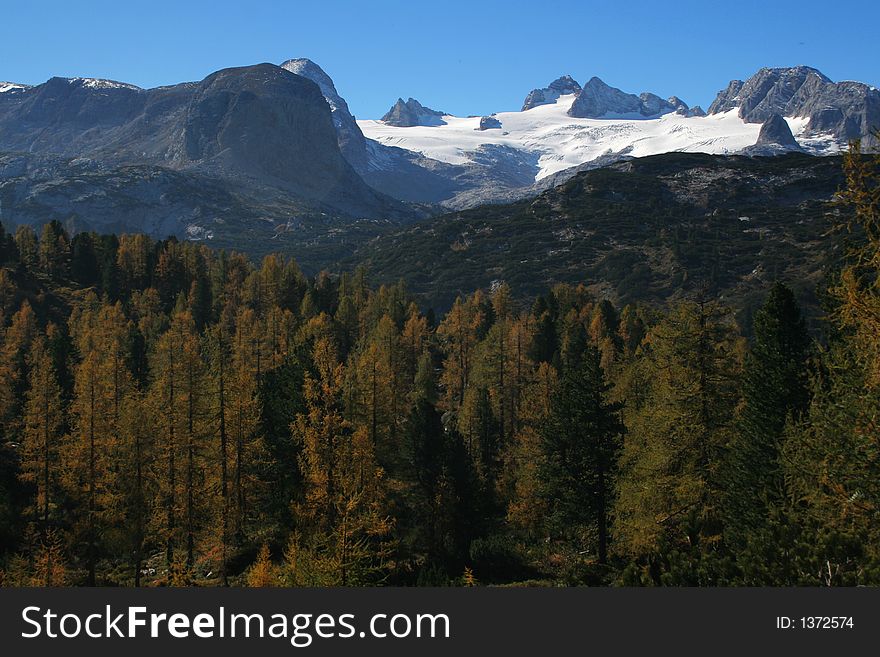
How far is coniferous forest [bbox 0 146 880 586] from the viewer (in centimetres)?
1878

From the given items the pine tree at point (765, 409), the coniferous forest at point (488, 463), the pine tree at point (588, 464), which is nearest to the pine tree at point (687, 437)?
the coniferous forest at point (488, 463)

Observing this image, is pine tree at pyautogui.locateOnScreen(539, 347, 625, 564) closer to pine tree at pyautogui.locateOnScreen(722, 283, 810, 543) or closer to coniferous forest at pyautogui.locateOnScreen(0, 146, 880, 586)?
coniferous forest at pyautogui.locateOnScreen(0, 146, 880, 586)

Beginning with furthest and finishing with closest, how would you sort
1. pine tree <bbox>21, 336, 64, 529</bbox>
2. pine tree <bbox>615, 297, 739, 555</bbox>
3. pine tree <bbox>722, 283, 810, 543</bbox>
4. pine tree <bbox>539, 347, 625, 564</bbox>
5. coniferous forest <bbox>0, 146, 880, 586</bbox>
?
1. pine tree <bbox>21, 336, 64, 529</bbox>
2. pine tree <bbox>539, 347, 625, 564</bbox>
3. pine tree <bbox>615, 297, 739, 555</bbox>
4. pine tree <bbox>722, 283, 810, 543</bbox>
5. coniferous forest <bbox>0, 146, 880, 586</bbox>

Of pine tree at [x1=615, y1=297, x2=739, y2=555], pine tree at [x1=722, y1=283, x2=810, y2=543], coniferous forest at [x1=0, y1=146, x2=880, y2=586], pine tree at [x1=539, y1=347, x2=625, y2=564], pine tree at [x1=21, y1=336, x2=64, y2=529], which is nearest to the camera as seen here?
coniferous forest at [x1=0, y1=146, x2=880, y2=586]

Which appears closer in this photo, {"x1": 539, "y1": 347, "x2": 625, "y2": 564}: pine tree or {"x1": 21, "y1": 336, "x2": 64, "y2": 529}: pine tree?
{"x1": 539, "y1": 347, "x2": 625, "y2": 564}: pine tree

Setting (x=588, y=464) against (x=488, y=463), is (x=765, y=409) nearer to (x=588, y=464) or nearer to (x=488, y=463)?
(x=588, y=464)

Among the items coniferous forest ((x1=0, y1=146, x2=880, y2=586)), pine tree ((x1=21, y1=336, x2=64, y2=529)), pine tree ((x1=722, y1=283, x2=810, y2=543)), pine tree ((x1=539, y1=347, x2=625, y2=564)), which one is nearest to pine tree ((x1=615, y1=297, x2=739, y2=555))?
coniferous forest ((x1=0, y1=146, x2=880, y2=586))

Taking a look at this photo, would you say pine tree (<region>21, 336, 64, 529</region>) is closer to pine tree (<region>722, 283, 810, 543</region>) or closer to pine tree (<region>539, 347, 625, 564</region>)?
pine tree (<region>539, 347, 625, 564</region>)

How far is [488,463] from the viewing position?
58281 millimetres

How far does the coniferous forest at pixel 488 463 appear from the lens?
18781 mm

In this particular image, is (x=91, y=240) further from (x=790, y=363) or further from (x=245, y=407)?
(x=790, y=363)

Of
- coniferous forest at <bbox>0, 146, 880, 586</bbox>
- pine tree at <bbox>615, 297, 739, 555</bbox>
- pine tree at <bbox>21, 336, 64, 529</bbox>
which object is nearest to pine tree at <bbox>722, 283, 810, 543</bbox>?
coniferous forest at <bbox>0, 146, 880, 586</bbox>

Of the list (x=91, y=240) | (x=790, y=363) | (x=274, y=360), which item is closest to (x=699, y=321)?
(x=790, y=363)

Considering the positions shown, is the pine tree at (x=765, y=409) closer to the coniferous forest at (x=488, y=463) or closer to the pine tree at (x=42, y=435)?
the coniferous forest at (x=488, y=463)
